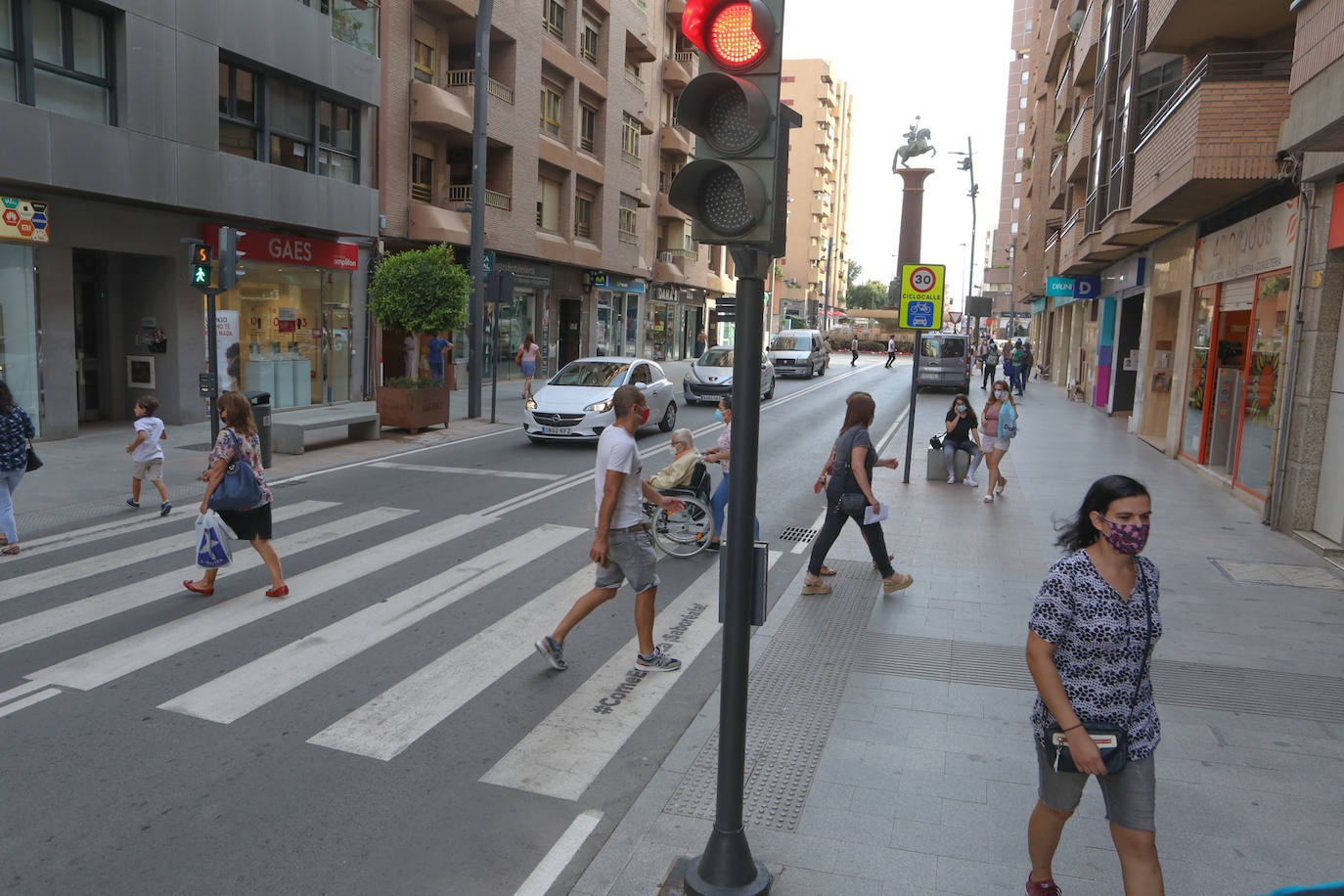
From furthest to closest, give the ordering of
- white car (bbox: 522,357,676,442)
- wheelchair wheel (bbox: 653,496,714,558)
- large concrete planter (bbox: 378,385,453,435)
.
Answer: large concrete planter (bbox: 378,385,453,435)
white car (bbox: 522,357,676,442)
wheelchair wheel (bbox: 653,496,714,558)

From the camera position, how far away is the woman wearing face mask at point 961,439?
13.5 meters

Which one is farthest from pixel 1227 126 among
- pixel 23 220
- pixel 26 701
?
pixel 23 220

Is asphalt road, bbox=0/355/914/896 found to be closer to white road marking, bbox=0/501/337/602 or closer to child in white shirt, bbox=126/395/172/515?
white road marking, bbox=0/501/337/602

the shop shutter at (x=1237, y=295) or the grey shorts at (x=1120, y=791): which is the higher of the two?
the shop shutter at (x=1237, y=295)

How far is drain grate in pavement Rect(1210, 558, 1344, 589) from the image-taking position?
8.59 meters

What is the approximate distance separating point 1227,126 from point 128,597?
517 inches

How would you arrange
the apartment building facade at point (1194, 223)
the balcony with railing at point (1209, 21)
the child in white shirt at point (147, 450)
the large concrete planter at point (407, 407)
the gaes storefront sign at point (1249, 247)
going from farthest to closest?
the large concrete planter at point (407, 407), the balcony with railing at point (1209, 21), the apartment building facade at point (1194, 223), the gaes storefront sign at point (1249, 247), the child in white shirt at point (147, 450)

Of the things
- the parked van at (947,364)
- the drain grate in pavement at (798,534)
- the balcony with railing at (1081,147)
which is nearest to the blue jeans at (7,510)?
the drain grate in pavement at (798,534)

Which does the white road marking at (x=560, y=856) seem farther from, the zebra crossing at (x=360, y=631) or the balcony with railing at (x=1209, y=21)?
the balcony with railing at (x=1209, y=21)

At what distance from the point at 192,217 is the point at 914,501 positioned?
45.6 feet

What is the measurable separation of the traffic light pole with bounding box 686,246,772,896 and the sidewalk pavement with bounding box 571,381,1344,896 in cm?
23

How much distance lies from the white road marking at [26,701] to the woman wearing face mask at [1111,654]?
521cm

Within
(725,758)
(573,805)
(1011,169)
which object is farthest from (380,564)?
(1011,169)

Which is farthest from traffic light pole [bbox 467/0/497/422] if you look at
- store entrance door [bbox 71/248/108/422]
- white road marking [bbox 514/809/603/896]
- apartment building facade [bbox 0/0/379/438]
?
white road marking [bbox 514/809/603/896]
